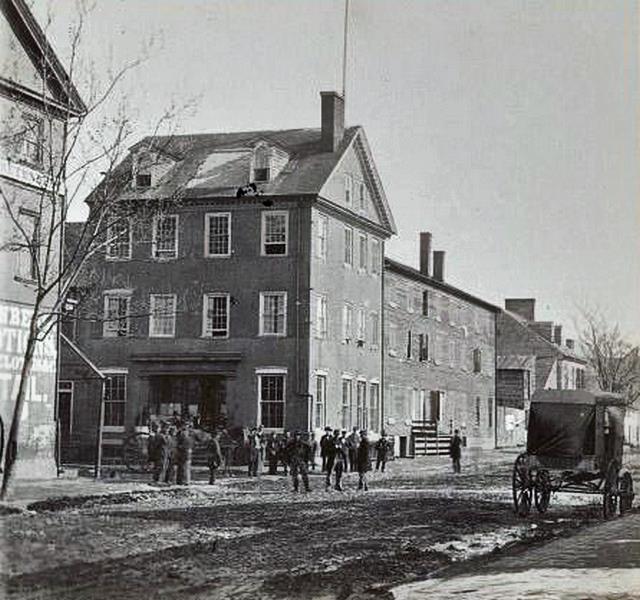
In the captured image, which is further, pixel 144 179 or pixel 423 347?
pixel 423 347

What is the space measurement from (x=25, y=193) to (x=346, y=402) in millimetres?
19869

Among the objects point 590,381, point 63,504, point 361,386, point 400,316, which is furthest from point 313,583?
point 590,381

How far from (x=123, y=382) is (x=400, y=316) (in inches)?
571

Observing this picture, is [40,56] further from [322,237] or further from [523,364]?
[523,364]

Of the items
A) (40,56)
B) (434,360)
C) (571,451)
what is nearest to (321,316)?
(434,360)

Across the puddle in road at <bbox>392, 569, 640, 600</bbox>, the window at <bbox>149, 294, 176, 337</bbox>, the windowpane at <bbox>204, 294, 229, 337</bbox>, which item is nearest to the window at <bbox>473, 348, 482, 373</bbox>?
the windowpane at <bbox>204, 294, 229, 337</bbox>

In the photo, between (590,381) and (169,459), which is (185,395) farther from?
(590,381)

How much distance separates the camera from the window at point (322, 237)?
3969 centimetres

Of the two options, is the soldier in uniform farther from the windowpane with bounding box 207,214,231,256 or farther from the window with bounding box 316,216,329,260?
the windowpane with bounding box 207,214,231,256

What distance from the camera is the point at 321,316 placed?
39938mm

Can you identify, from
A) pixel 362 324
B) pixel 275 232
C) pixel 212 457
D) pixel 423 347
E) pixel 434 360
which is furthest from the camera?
pixel 434 360

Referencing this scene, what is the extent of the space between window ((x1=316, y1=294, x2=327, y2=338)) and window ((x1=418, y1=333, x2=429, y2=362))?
1241cm

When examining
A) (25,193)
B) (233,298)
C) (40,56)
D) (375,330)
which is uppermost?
(40,56)

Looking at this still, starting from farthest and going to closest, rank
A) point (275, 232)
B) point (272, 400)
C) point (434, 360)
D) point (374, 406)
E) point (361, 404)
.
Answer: point (434, 360)
point (374, 406)
point (361, 404)
point (275, 232)
point (272, 400)
